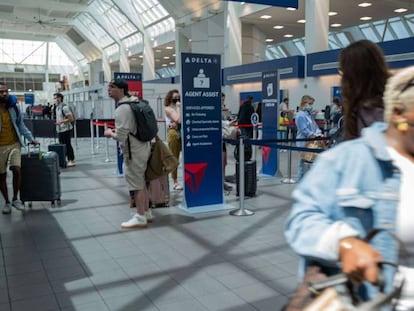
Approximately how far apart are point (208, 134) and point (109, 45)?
115ft

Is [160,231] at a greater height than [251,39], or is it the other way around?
[251,39]

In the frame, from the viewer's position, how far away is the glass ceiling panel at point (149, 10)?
2583 centimetres

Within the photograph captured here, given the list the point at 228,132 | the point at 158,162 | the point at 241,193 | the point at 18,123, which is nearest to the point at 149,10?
the point at 228,132

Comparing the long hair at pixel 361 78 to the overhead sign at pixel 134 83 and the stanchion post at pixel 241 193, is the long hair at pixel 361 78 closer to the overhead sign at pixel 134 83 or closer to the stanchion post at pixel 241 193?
the stanchion post at pixel 241 193

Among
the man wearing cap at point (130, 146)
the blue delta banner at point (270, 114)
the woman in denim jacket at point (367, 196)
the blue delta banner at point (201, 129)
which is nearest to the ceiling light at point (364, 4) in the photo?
the blue delta banner at point (270, 114)

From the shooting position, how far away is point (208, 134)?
18.4ft

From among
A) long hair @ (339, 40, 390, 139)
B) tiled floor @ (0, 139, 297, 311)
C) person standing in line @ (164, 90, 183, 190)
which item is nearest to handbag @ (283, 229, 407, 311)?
long hair @ (339, 40, 390, 139)

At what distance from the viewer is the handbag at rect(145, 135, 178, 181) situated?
4742mm

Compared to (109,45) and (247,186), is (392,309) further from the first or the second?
(109,45)

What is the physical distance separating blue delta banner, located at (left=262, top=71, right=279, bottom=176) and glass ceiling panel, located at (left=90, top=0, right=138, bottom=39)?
24.1 meters

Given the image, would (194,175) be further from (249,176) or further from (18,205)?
(18,205)

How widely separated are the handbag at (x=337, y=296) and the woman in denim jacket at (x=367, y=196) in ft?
0.12

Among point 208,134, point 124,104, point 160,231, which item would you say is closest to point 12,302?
point 160,231

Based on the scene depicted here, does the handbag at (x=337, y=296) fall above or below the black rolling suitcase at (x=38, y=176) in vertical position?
above
